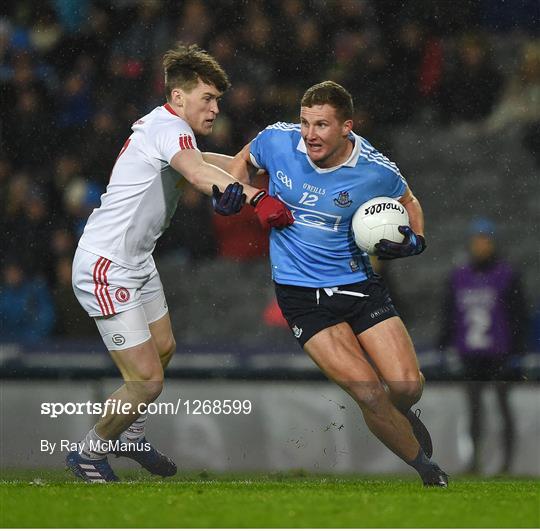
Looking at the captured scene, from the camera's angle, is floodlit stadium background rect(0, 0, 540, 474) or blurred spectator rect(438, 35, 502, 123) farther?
blurred spectator rect(438, 35, 502, 123)

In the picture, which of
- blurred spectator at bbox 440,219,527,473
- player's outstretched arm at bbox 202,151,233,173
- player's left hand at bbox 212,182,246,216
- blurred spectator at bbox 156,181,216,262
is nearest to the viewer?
player's left hand at bbox 212,182,246,216

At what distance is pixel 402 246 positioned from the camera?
21.5 feet

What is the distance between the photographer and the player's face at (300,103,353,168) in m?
6.54

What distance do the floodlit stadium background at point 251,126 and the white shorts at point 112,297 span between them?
2428mm

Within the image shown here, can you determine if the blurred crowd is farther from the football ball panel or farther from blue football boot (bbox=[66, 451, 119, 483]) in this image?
the football ball panel

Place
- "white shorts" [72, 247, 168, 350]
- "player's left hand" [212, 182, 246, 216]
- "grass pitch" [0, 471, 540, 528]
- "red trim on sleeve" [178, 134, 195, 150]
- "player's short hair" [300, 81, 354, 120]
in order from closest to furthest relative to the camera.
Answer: "grass pitch" [0, 471, 540, 528], "player's left hand" [212, 182, 246, 216], "red trim on sleeve" [178, 134, 195, 150], "player's short hair" [300, 81, 354, 120], "white shorts" [72, 247, 168, 350]

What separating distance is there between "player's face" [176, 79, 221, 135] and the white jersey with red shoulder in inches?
3.0

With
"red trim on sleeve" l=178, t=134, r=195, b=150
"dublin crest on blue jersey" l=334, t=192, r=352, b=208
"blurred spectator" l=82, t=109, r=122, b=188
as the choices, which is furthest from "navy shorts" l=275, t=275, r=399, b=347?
"blurred spectator" l=82, t=109, r=122, b=188

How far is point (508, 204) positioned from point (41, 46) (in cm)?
392

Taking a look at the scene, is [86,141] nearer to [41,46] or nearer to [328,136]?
[41,46]

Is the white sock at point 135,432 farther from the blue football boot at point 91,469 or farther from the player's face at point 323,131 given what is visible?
the player's face at point 323,131

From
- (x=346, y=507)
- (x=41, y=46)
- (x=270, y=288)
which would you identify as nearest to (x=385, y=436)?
(x=346, y=507)

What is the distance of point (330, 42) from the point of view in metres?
10.8

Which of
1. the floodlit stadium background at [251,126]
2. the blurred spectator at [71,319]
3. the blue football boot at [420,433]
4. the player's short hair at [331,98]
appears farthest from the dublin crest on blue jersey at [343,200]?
the blurred spectator at [71,319]
